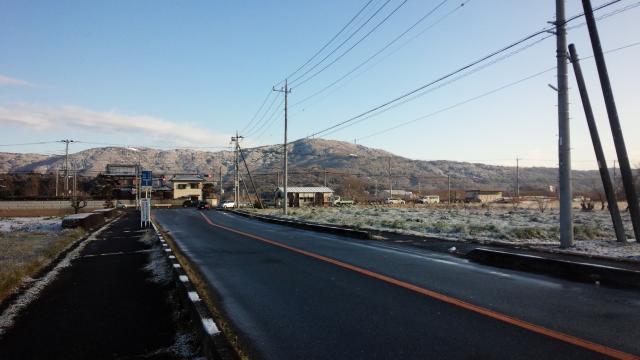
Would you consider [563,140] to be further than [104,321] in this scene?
Yes

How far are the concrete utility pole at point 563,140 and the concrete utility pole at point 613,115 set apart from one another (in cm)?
102

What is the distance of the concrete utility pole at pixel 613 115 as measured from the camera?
16.2 meters

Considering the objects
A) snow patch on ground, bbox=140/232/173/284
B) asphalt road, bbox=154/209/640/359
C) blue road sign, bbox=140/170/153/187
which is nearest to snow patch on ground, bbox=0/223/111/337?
snow patch on ground, bbox=140/232/173/284

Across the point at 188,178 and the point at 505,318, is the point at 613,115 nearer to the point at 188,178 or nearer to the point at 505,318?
the point at 505,318

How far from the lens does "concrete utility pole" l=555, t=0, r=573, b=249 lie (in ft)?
51.0

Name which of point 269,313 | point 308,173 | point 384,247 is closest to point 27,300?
point 269,313

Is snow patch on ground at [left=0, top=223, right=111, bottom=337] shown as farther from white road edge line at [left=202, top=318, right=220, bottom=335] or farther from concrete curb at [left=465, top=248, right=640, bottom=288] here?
concrete curb at [left=465, top=248, right=640, bottom=288]

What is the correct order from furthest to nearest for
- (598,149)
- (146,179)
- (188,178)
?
(188,178) < (146,179) < (598,149)

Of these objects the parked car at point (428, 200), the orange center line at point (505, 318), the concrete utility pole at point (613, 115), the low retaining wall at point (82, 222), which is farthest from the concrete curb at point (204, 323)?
the parked car at point (428, 200)

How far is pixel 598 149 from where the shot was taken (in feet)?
58.1

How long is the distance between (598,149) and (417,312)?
13.5 meters

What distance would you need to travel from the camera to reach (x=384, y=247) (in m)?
17.5

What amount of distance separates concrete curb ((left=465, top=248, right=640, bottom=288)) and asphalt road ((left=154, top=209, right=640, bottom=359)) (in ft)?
1.90

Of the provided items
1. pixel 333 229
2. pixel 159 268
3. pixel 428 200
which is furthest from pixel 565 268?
pixel 428 200
